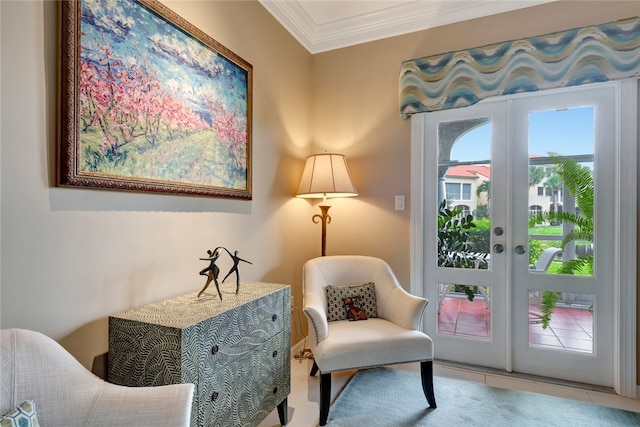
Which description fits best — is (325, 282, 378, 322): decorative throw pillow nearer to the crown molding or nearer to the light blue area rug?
the light blue area rug

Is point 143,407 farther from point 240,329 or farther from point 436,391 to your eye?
point 436,391

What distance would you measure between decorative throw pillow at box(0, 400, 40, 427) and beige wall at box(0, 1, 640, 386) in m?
0.30

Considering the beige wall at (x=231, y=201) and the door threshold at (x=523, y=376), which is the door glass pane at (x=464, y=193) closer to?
the beige wall at (x=231, y=201)

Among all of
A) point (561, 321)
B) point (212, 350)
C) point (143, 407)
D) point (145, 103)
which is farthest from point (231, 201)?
point (561, 321)

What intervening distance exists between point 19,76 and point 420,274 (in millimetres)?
2527

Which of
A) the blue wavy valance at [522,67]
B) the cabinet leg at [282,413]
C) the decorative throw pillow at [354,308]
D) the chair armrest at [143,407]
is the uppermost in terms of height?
the blue wavy valance at [522,67]

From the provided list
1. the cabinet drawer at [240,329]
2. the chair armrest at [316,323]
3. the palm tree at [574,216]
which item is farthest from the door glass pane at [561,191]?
the cabinet drawer at [240,329]

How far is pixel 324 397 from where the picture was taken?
1.77m

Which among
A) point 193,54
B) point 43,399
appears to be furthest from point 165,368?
point 193,54

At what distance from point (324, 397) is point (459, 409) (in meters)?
0.82

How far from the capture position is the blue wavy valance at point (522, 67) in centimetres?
201

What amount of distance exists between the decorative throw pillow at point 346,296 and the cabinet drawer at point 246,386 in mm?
538

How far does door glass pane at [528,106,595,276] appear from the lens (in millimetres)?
2195

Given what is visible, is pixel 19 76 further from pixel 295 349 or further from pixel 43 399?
pixel 295 349
